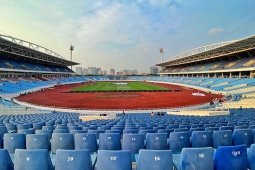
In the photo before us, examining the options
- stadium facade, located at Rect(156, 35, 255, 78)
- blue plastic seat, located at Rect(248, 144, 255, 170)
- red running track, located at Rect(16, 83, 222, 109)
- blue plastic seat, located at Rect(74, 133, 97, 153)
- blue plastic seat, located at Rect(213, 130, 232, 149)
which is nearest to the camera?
blue plastic seat, located at Rect(248, 144, 255, 170)

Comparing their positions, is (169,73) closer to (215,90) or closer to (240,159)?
(215,90)

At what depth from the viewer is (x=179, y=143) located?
5527mm

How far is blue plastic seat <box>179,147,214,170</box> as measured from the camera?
3.47m

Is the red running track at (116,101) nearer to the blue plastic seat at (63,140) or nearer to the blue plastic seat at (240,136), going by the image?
the blue plastic seat at (240,136)

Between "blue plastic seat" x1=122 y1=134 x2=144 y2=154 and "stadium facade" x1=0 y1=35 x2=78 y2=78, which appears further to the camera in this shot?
"stadium facade" x1=0 y1=35 x2=78 y2=78

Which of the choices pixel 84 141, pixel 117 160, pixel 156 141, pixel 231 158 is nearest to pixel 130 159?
pixel 117 160

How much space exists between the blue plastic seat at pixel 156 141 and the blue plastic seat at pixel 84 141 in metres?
1.53

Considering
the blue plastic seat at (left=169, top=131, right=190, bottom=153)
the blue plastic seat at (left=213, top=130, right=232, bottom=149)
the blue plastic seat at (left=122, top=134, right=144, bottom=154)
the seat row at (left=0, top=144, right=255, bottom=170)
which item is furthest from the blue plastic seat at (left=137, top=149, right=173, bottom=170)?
the blue plastic seat at (left=213, top=130, right=232, bottom=149)

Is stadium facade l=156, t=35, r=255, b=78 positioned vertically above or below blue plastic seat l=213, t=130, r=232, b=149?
above

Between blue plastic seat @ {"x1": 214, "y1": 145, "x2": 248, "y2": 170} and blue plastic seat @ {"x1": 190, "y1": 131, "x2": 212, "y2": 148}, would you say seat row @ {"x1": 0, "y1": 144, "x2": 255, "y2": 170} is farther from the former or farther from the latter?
blue plastic seat @ {"x1": 190, "y1": 131, "x2": 212, "y2": 148}

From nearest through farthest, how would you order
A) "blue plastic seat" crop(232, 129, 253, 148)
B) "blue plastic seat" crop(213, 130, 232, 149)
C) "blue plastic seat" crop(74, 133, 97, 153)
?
"blue plastic seat" crop(74, 133, 97, 153) → "blue plastic seat" crop(213, 130, 232, 149) → "blue plastic seat" crop(232, 129, 253, 148)

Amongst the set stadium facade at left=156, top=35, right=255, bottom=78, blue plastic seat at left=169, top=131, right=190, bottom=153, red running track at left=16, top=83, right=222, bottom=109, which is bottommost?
blue plastic seat at left=169, top=131, right=190, bottom=153

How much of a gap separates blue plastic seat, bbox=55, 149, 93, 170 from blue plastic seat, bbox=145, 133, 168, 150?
2235 millimetres

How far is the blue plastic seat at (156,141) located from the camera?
5.34m
